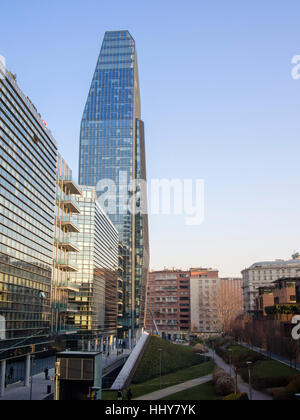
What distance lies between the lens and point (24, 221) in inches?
1965

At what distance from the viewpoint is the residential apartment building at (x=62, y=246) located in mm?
67000

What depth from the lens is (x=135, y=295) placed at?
159750 mm

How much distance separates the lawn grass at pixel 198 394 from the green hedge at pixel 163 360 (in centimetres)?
1494

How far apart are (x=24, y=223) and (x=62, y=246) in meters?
21.5

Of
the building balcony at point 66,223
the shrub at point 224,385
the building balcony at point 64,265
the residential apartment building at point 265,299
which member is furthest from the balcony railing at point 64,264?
the residential apartment building at point 265,299

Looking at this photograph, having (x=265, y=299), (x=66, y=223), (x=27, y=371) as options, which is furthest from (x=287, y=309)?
(x=27, y=371)

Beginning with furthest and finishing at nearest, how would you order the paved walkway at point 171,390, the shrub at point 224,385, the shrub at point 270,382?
the paved walkway at point 171,390
the shrub at point 224,385
the shrub at point 270,382

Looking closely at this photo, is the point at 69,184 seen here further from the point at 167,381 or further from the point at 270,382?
the point at 270,382

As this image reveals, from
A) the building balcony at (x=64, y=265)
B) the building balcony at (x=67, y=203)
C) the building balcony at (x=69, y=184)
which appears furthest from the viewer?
the building balcony at (x=69, y=184)

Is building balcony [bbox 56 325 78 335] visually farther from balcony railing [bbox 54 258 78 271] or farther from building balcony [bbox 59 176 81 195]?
building balcony [bbox 59 176 81 195]

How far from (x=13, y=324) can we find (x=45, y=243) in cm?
1499

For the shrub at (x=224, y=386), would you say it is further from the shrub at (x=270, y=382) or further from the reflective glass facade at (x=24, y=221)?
the reflective glass facade at (x=24, y=221)

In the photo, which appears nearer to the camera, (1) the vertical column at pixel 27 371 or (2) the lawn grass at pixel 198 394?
(2) the lawn grass at pixel 198 394
